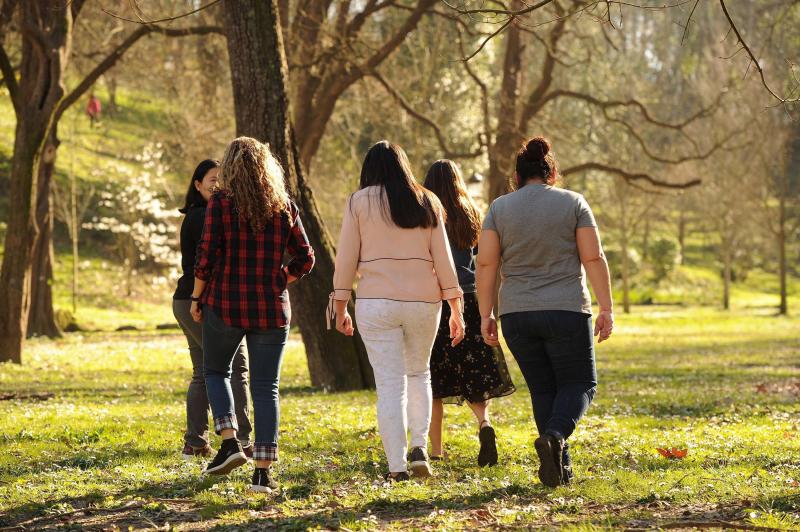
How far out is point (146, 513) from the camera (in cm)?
614

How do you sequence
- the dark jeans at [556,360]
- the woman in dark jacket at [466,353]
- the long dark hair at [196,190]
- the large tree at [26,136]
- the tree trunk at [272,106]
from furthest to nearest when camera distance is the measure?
the large tree at [26,136]
the tree trunk at [272,106]
the woman in dark jacket at [466,353]
the long dark hair at [196,190]
the dark jeans at [556,360]

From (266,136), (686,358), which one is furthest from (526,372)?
(686,358)

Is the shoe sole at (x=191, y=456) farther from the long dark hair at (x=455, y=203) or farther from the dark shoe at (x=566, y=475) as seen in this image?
the dark shoe at (x=566, y=475)

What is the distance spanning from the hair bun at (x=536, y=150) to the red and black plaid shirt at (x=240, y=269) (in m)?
1.64

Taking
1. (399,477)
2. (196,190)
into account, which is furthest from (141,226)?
(399,477)

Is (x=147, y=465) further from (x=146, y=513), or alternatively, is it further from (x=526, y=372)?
(x=526, y=372)

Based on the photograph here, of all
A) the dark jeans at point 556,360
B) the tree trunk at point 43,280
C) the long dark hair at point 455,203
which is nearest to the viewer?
the dark jeans at point 556,360

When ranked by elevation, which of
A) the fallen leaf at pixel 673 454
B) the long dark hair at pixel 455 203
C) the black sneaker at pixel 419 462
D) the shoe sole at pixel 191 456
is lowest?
the fallen leaf at pixel 673 454

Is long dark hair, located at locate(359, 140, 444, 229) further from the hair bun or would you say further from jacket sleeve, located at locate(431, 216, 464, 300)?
the hair bun

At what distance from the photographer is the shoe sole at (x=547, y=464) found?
6320 mm

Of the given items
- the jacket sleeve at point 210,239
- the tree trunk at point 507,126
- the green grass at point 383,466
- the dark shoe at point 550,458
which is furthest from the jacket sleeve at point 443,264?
the tree trunk at point 507,126

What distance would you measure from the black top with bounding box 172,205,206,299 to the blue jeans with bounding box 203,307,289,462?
0.83 m

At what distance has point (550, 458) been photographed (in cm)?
635

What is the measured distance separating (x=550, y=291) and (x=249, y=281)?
72.7 inches
